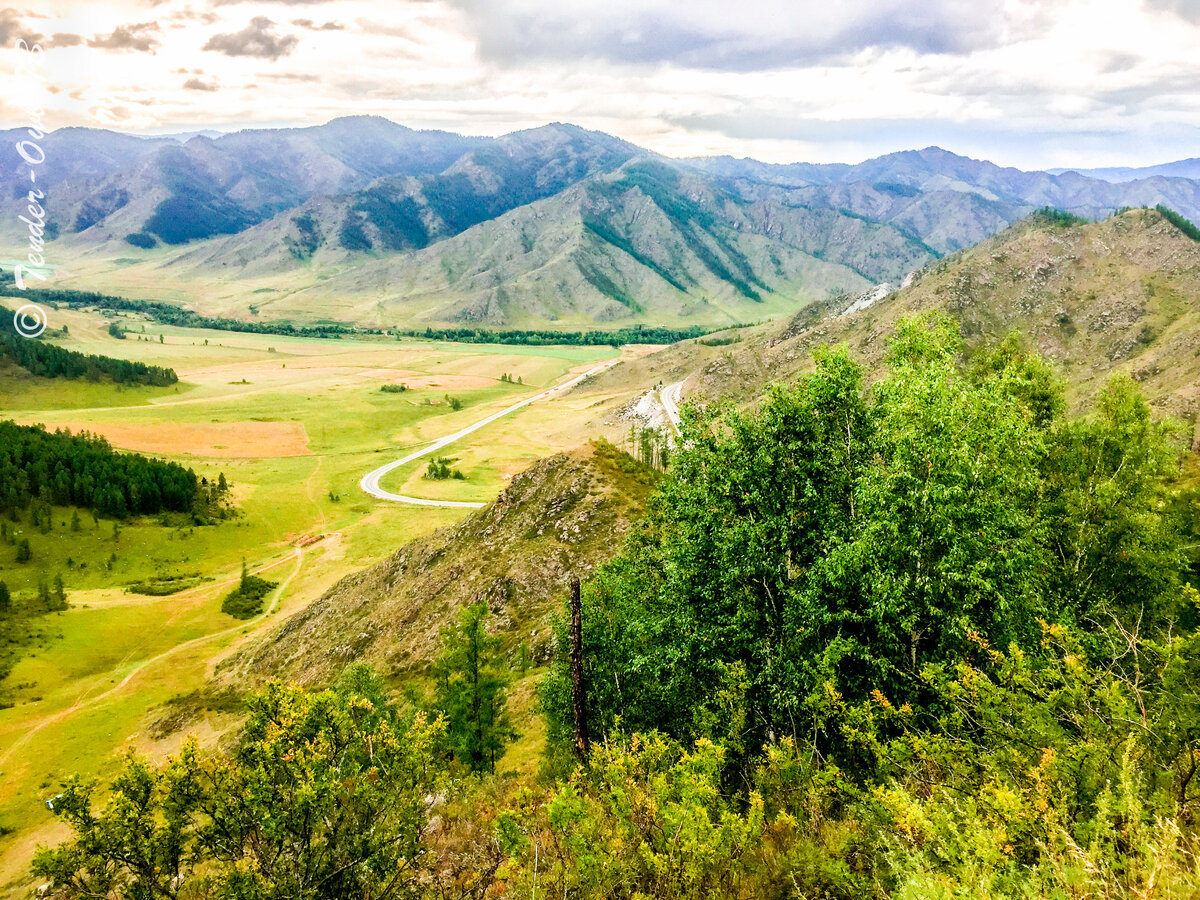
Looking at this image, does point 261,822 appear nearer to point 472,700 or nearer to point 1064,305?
point 472,700

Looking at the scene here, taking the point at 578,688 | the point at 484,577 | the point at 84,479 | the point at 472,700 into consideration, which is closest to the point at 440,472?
the point at 84,479

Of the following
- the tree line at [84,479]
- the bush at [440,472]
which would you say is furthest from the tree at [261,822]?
the bush at [440,472]

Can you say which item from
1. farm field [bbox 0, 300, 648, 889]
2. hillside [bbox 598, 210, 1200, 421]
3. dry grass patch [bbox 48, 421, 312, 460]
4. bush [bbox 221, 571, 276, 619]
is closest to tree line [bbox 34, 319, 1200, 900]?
farm field [bbox 0, 300, 648, 889]

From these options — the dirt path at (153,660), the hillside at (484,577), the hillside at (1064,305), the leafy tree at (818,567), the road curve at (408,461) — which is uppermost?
the hillside at (1064,305)

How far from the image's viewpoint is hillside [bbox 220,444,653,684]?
5044 centimetres

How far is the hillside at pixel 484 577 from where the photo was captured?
50438 millimetres

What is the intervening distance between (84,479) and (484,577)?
9999cm

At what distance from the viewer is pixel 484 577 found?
53.8m

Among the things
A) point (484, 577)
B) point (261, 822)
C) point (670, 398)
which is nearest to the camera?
point (261, 822)

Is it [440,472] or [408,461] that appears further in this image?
[408,461]

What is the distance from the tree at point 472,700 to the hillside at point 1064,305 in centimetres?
11721

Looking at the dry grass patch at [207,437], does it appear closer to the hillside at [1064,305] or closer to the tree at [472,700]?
the hillside at [1064,305]

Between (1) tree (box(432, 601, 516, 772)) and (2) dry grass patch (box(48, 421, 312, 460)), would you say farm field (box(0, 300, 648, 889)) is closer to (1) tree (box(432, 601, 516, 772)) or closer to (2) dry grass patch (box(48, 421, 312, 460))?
(2) dry grass patch (box(48, 421, 312, 460))

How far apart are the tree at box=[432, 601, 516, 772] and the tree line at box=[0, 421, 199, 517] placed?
11121 cm
